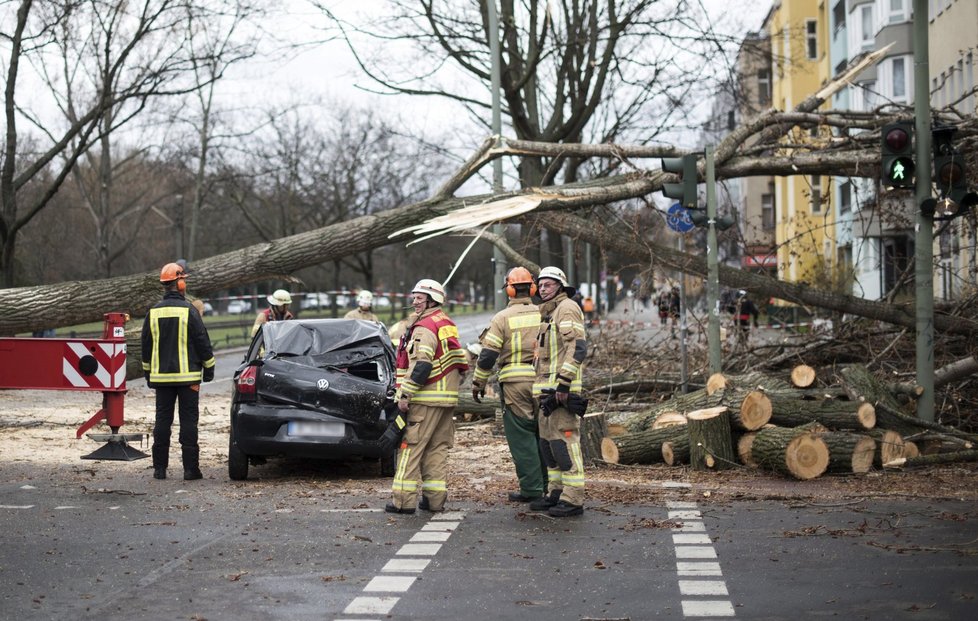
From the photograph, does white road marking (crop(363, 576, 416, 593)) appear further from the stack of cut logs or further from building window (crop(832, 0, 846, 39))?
building window (crop(832, 0, 846, 39))

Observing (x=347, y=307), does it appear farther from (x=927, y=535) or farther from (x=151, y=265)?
(x=927, y=535)

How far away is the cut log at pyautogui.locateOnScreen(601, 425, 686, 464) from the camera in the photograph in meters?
11.6

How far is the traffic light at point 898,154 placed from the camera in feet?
37.9

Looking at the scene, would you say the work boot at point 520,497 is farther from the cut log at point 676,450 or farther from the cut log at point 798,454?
the cut log at point 798,454

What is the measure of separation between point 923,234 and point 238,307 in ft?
92.7

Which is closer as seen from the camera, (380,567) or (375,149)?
(380,567)

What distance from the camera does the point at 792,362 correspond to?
15.2 meters

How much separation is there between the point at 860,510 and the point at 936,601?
9.65 ft

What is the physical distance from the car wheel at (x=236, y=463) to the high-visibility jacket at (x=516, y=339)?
253 centimetres

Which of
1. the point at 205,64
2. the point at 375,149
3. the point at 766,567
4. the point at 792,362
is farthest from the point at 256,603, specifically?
the point at 375,149

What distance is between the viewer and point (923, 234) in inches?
470

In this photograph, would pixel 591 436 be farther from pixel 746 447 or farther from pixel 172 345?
pixel 172 345

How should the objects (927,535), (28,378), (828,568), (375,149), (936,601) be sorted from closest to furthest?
(936,601) < (828,568) < (927,535) < (28,378) < (375,149)

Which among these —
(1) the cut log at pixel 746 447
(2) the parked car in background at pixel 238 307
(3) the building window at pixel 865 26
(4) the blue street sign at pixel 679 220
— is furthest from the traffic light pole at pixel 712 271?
(3) the building window at pixel 865 26
